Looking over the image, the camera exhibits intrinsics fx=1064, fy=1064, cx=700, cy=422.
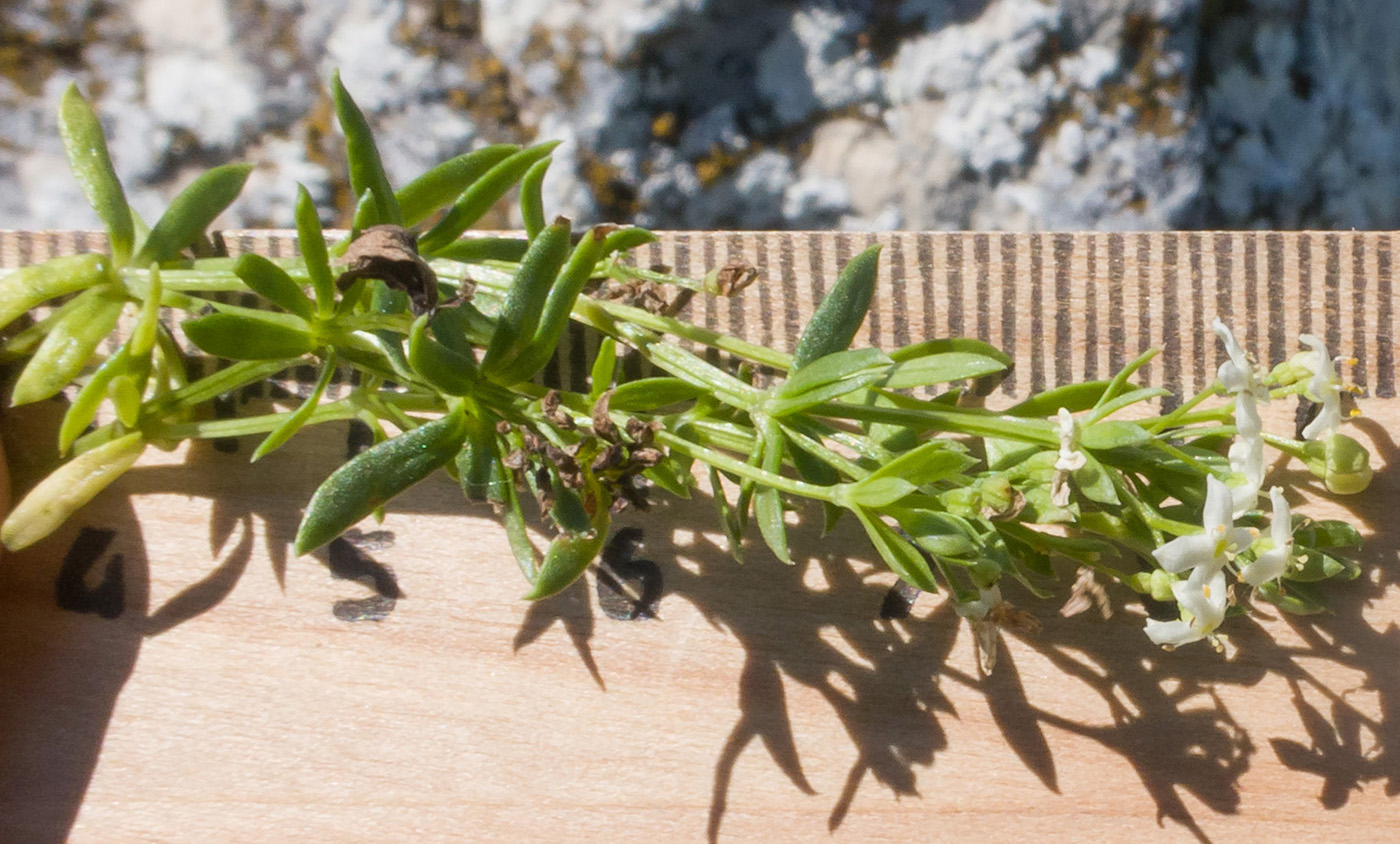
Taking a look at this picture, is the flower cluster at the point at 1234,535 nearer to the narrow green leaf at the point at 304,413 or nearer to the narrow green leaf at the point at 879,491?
the narrow green leaf at the point at 879,491

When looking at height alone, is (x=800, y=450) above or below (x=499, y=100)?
below

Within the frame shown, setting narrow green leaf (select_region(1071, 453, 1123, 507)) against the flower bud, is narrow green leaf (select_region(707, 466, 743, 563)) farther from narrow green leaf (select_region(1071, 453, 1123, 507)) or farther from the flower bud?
the flower bud

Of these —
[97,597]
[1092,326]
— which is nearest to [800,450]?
[1092,326]

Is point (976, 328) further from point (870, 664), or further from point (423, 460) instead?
point (423, 460)

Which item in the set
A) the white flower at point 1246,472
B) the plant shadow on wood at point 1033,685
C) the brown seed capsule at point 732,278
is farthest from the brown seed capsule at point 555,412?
the white flower at point 1246,472

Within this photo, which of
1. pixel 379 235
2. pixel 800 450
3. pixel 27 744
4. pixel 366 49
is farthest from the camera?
pixel 366 49

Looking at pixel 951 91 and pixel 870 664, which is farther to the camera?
pixel 951 91
